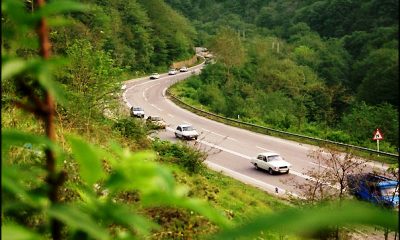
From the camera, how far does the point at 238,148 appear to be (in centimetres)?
2556

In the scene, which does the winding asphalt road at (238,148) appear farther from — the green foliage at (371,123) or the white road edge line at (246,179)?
the green foliage at (371,123)

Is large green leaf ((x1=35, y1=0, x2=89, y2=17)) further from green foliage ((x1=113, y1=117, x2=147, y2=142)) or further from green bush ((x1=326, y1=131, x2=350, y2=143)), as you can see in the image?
green bush ((x1=326, y1=131, x2=350, y2=143))

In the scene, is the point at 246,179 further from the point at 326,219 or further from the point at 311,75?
the point at 311,75

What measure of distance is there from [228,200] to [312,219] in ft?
45.2

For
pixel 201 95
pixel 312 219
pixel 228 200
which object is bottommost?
pixel 201 95

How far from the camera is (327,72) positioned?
5900 cm

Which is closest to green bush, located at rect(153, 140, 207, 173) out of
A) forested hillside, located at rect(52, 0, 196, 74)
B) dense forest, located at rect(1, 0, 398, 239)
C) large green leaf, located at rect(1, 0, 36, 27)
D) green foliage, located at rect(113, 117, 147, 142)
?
dense forest, located at rect(1, 0, 398, 239)

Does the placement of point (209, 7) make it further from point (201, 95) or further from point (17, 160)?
point (17, 160)

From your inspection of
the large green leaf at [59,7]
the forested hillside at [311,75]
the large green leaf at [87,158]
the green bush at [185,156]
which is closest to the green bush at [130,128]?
the green bush at [185,156]

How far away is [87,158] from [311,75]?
180 feet

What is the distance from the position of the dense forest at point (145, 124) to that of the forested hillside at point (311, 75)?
8.2 inches

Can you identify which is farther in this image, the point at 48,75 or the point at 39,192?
the point at 39,192

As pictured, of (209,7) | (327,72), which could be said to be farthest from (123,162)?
(209,7)

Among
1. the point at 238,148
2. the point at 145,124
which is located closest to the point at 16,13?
the point at 145,124
